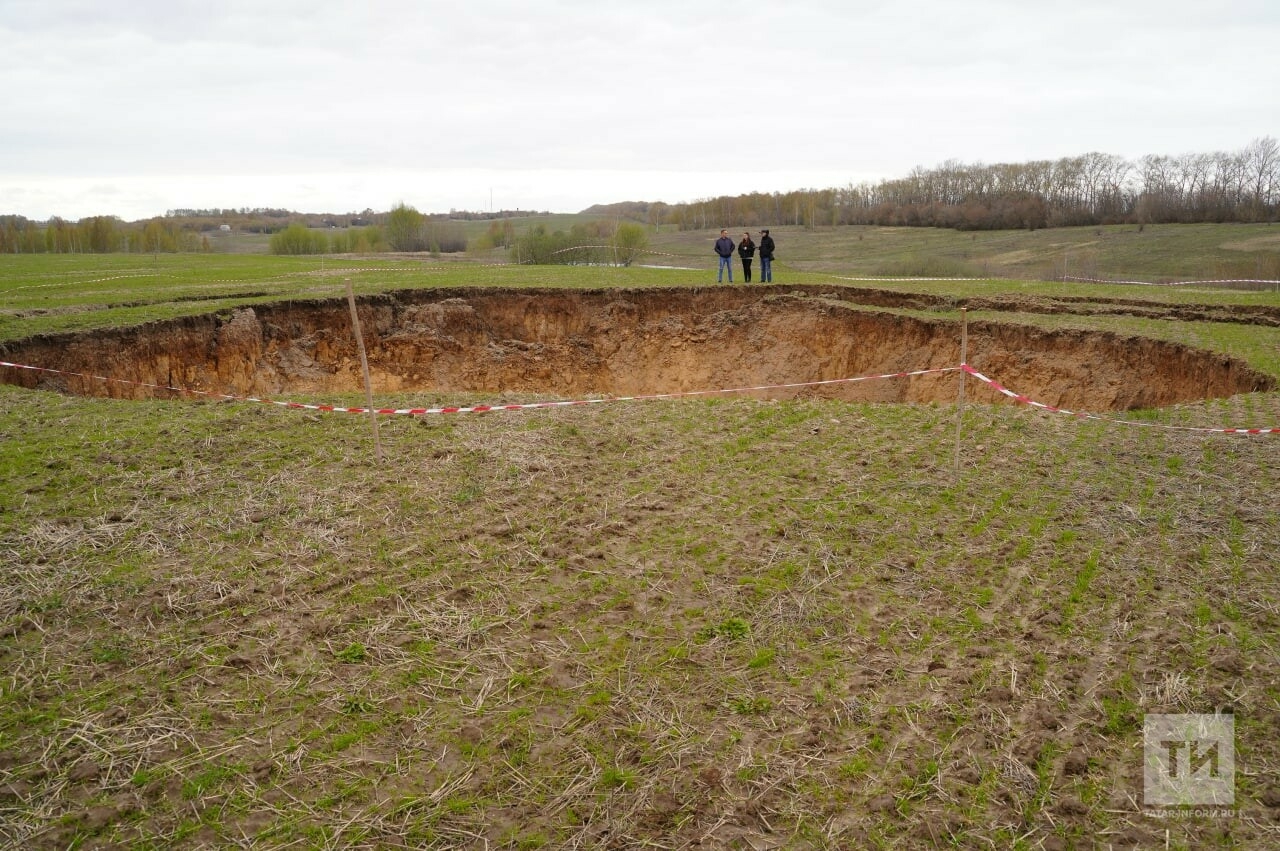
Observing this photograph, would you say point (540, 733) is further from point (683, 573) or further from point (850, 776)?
point (683, 573)

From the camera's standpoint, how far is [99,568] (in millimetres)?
5727

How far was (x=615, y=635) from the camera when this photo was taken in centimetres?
525

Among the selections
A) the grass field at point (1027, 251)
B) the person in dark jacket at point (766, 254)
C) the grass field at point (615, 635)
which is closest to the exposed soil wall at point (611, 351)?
the person in dark jacket at point (766, 254)

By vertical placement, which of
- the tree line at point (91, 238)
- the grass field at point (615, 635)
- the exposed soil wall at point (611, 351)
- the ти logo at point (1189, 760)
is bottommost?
the ти logo at point (1189, 760)

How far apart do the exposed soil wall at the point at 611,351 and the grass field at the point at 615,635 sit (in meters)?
6.45

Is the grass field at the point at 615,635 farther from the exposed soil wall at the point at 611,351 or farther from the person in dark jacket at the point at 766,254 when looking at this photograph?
the person in dark jacket at the point at 766,254

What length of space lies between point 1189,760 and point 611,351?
738 inches

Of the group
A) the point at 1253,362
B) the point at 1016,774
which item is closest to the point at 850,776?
the point at 1016,774

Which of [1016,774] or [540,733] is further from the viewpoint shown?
[540,733]

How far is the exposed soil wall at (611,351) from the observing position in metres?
14.8

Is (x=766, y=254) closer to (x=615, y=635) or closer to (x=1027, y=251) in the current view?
(x=615, y=635)

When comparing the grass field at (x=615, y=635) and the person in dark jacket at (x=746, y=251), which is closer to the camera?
the grass field at (x=615, y=635)

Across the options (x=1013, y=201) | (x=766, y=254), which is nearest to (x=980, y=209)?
(x=1013, y=201)

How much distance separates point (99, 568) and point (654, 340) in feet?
56.7
